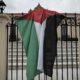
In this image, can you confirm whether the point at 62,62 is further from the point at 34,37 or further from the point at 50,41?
the point at 34,37

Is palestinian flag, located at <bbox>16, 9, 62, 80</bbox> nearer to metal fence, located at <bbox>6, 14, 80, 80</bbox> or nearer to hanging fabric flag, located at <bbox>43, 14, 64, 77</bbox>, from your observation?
hanging fabric flag, located at <bbox>43, 14, 64, 77</bbox>

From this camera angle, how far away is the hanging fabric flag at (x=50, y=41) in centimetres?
831

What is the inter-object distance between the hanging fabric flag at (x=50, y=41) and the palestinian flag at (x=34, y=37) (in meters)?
0.10

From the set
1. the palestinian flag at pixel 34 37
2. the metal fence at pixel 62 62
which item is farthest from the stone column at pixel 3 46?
the palestinian flag at pixel 34 37

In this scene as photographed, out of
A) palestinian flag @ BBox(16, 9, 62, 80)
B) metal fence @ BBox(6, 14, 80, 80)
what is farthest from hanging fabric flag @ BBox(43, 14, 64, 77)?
metal fence @ BBox(6, 14, 80, 80)

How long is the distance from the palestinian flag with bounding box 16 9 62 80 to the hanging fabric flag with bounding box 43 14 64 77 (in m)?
0.10

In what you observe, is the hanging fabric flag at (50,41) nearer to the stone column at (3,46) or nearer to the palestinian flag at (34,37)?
the palestinian flag at (34,37)

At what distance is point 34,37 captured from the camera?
27.1ft

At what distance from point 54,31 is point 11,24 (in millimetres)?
1557

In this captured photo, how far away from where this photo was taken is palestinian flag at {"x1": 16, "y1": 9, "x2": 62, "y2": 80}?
8.20 m

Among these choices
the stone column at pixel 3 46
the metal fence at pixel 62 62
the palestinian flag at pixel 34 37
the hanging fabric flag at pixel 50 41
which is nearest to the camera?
the palestinian flag at pixel 34 37

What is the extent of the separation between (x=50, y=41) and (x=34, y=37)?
1.33ft

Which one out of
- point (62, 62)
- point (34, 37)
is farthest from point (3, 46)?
point (62, 62)

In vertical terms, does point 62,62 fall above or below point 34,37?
below
